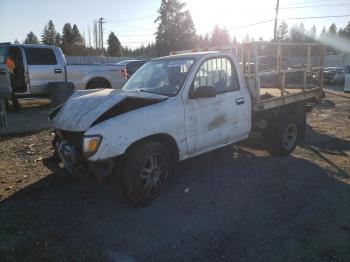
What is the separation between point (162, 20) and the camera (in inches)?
2534

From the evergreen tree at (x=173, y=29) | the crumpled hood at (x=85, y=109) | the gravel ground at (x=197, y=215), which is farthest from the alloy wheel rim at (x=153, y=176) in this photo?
the evergreen tree at (x=173, y=29)

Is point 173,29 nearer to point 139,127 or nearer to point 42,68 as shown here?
point 42,68

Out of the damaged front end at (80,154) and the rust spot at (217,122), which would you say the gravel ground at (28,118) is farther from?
the rust spot at (217,122)

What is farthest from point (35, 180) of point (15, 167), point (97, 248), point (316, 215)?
point (316, 215)

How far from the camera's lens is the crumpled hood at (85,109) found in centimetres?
438

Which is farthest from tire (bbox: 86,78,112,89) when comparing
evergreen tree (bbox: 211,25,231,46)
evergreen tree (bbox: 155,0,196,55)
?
evergreen tree (bbox: 211,25,231,46)

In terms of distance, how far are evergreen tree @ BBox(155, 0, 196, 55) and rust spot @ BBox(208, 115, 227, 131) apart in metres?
53.3

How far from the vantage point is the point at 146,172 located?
459cm

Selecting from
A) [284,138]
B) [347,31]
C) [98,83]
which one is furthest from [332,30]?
[284,138]

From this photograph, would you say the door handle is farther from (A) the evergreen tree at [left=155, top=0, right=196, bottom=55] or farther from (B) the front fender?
(A) the evergreen tree at [left=155, top=0, right=196, bottom=55]

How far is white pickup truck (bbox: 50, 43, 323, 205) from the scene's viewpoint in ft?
14.1

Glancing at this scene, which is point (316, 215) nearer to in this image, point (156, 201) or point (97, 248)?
point (156, 201)

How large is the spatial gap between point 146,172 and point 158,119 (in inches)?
27.5

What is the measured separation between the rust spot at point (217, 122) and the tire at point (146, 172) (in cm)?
86
